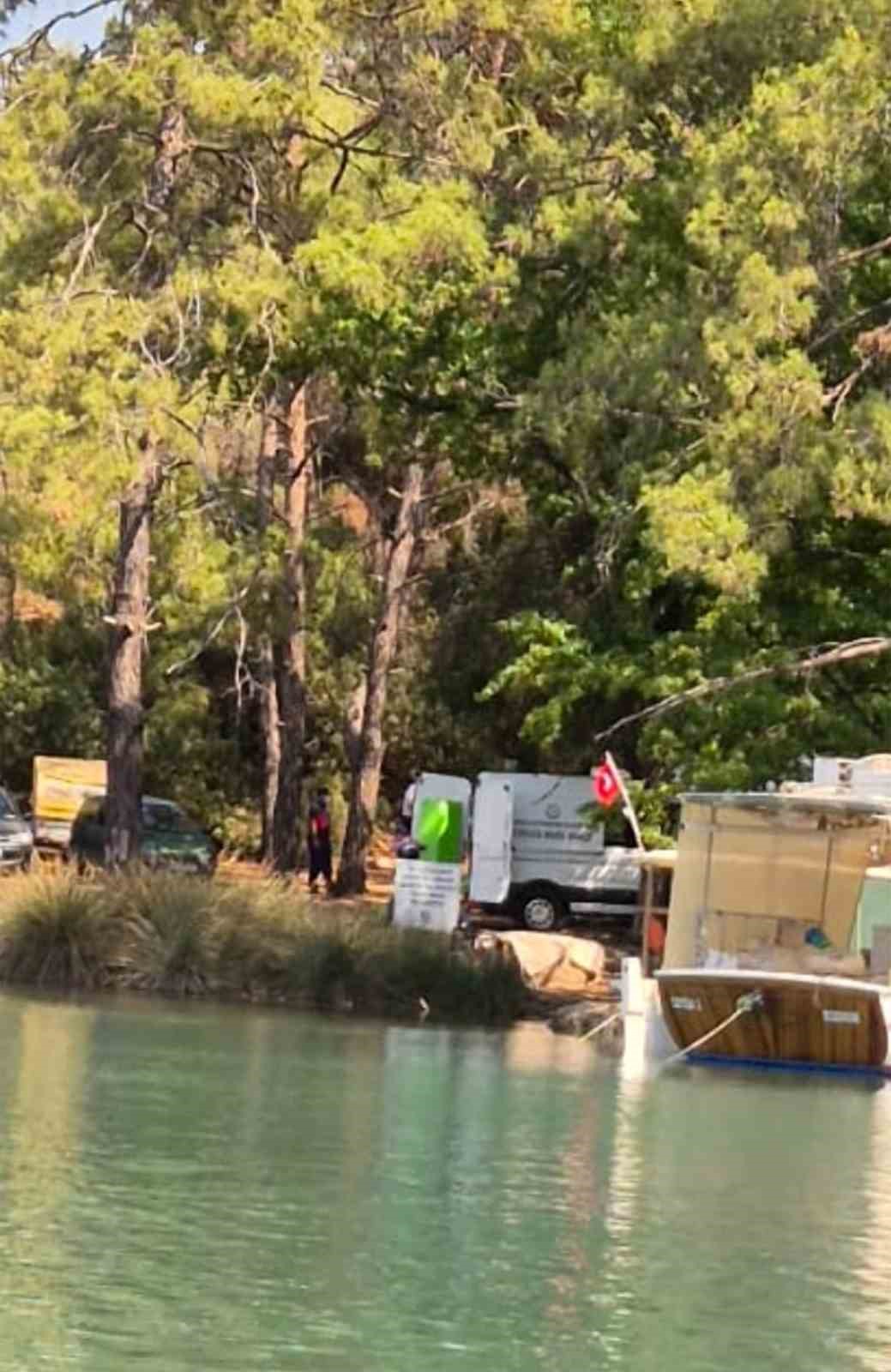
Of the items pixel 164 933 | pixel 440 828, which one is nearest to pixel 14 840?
pixel 440 828

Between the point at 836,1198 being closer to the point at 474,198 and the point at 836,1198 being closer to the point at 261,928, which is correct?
the point at 261,928

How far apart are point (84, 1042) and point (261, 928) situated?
23.3 feet

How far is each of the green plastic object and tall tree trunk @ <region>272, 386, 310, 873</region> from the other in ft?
10.1

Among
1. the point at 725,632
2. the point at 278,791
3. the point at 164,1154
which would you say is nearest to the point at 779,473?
the point at 725,632

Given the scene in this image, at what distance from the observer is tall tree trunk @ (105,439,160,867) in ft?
125

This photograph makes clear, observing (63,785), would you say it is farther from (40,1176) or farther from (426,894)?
(40,1176)

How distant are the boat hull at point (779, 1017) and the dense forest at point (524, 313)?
3628mm

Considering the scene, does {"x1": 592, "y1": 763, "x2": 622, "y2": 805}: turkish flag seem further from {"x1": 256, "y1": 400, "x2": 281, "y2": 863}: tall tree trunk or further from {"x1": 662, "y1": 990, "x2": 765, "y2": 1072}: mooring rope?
{"x1": 256, "y1": 400, "x2": 281, "y2": 863}: tall tree trunk

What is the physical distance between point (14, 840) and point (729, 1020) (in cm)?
1653

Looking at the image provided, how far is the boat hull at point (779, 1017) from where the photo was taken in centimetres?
3016

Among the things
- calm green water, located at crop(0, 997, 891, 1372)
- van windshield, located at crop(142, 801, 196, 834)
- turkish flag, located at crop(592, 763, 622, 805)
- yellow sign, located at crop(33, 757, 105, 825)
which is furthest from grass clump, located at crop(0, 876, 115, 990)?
yellow sign, located at crop(33, 757, 105, 825)

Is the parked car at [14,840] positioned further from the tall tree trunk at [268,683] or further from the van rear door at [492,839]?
the van rear door at [492,839]

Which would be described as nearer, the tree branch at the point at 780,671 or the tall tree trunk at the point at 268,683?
the tree branch at the point at 780,671

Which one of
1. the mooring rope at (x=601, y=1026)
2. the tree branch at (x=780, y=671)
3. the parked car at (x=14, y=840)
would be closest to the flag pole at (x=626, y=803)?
the tree branch at (x=780, y=671)
